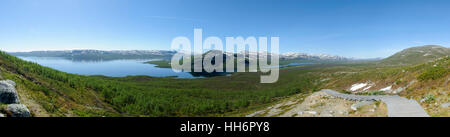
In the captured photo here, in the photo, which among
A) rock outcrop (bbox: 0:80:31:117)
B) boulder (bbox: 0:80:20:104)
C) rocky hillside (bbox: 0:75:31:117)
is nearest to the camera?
rocky hillside (bbox: 0:75:31:117)

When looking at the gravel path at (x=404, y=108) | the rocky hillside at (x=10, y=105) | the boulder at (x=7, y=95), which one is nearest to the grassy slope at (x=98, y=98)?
the boulder at (x=7, y=95)

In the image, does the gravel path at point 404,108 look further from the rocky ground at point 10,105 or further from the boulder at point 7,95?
the boulder at point 7,95

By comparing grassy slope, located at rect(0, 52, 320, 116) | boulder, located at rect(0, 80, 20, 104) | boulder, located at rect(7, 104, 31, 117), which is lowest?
grassy slope, located at rect(0, 52, 320, 116)

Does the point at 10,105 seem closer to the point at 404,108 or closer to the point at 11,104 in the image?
the point at 11,104

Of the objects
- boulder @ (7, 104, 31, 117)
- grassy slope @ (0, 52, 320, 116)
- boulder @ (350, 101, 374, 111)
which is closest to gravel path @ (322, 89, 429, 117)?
boulder @ (350, 101, 374, 111)

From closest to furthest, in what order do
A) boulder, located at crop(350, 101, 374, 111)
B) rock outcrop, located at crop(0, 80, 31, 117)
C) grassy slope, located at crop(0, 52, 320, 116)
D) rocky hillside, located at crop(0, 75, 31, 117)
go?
1. rocky hillside, located at crop(0, 75, 31, 117)
2. rock outcrop, located at crop(0, 80, 31, 117)
3. boulder, located at crop(350, 101, 374, 111)
4. grassy slope, located at crop(0, 52, 320, 116)

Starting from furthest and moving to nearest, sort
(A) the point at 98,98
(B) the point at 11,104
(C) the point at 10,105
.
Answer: (A) the point at 98,98
(B) the point at 11,104
(C) the point at 10,105

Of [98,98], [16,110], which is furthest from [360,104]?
[98,98]

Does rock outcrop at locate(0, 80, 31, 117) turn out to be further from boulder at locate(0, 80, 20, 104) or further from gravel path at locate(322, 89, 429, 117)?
gravel path at locate(322, 89, 429, 117)

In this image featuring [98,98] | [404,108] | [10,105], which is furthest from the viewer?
[98,98]

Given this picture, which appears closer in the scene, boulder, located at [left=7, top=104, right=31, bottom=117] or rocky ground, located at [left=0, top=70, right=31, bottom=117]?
rocky ground, located at [left=0, top=70, right=31, bottom=117]
